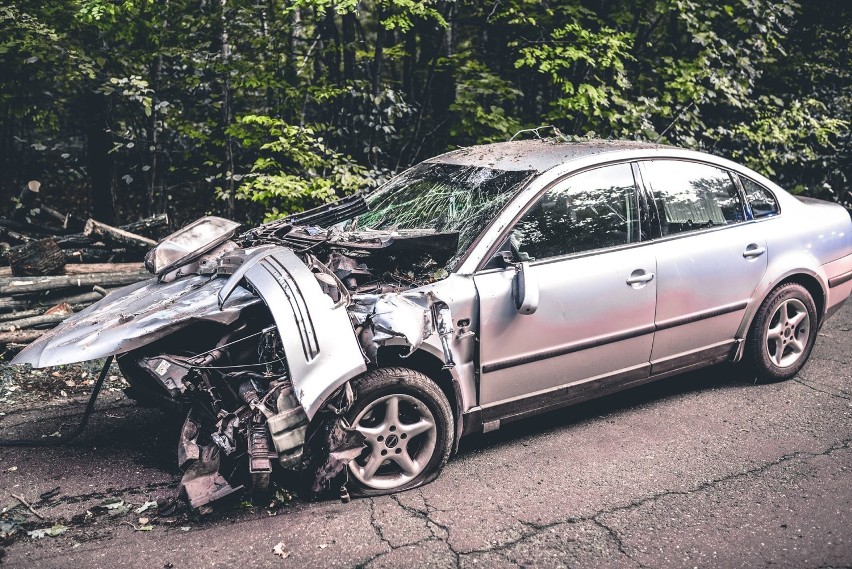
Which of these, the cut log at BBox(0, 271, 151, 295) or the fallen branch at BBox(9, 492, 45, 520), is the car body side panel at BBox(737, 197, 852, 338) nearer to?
the fallen branch at BBox(9, 492, 45, 520)

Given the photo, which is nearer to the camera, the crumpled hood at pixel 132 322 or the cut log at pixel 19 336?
the crumpled hood at pixel 132 322

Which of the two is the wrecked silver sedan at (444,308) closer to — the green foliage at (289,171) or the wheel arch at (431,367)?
the wheel arch at (431,367)

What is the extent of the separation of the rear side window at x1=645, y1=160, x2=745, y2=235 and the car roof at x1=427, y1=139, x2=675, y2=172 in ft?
0.78

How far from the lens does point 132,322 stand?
343cm

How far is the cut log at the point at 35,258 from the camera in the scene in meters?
5.54

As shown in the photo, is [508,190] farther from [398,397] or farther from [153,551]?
[153,551]

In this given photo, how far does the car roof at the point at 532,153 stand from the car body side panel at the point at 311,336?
1580mm

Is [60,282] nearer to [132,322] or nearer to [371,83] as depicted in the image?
[132,322]

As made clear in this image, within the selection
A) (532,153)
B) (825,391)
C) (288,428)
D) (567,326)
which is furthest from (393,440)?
(825,391)

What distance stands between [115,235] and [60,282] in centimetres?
68

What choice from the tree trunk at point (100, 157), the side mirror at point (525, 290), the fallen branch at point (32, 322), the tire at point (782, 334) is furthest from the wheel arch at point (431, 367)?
the tree trunk at point (100, 157)

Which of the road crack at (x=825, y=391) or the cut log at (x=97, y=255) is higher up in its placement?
the cut log at (x=97, y=255)

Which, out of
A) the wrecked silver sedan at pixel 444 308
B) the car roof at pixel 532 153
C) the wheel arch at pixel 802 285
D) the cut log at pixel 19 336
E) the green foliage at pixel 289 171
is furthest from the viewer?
the green foliage at pixel 289 171

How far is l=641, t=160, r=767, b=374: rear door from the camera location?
4.22 metres
